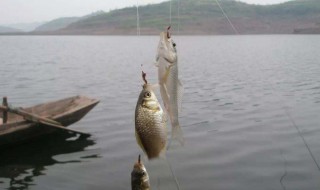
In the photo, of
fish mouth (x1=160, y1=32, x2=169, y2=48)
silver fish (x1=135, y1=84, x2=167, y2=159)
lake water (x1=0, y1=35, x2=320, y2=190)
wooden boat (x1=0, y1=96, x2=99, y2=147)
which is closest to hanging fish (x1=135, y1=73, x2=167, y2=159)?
silver fish (x1=135, y1=84, x2=167, y2=159)

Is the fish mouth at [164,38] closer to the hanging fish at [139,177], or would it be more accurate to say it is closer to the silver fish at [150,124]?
the silver fish at [150,124]

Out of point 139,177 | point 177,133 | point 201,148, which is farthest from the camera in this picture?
point 201,148

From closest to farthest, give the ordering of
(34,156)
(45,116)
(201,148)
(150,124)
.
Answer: (150,124)
(34,156)
(201,148)
(45,116)

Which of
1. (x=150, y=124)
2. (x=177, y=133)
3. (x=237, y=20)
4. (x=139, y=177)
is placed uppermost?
(x=150, y=124)

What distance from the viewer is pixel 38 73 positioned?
4625cm

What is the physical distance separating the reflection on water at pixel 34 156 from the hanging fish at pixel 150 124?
1031cm

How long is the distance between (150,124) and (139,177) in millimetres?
726

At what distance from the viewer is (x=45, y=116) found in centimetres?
1662

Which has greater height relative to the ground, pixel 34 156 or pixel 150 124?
pixel 150 124

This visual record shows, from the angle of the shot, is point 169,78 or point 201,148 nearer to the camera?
point 169,78

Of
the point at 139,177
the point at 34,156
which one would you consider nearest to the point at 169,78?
the point at 139,177

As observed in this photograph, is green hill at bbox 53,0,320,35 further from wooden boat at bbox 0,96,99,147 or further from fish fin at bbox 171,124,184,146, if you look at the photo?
fish fin at bbox 171,124,184,146

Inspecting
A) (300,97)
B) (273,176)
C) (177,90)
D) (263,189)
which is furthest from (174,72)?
(300,97)

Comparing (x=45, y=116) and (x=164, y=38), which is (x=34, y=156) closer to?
(x=45, y=116)
